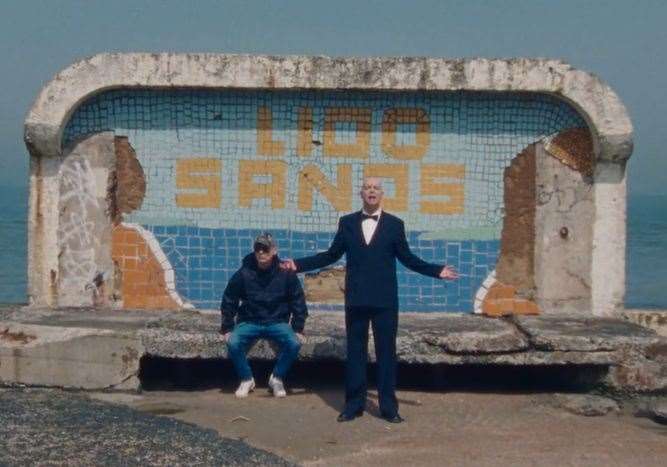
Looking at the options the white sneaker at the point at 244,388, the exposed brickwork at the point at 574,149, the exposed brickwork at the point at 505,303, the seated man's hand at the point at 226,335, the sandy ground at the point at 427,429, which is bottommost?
the sandy ground at the point at 427,429

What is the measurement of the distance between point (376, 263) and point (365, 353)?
2.25 ft

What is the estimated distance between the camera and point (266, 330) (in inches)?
348

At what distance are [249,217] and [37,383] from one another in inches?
100

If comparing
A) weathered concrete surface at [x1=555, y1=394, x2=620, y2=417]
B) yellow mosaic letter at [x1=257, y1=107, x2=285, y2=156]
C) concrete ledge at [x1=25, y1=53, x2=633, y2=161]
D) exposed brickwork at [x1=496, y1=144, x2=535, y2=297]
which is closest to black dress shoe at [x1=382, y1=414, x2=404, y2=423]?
weathered concrete surface at [x1=555, y1=394, x2=620, y2=417]

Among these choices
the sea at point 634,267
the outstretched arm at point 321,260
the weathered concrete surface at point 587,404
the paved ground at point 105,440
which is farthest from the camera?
the sea at point 634,267

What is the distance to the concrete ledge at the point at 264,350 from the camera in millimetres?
8891

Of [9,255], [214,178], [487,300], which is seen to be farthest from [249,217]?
[9,255]

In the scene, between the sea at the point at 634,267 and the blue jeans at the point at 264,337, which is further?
the sea at the point at 634,267

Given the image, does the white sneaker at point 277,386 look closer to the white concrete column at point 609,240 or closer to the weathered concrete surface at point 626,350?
the weathered concrete surface at point 626,350

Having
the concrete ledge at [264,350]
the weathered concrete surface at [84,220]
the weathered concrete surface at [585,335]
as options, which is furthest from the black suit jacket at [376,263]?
the weathered concrete surface at [84,220]

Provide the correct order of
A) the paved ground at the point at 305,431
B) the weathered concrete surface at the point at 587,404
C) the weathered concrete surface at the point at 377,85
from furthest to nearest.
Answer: the weathered concrete surface at the point at 377,85 < the weathered concrete surface at the point at 587,404 < the paved ground at the point at 305,431

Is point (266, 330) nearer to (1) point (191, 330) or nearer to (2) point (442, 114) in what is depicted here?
(1) point (191, 330)

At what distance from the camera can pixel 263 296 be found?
348 inches

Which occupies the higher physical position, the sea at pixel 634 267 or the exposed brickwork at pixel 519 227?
the exposed brickwork at pixel 519 227
